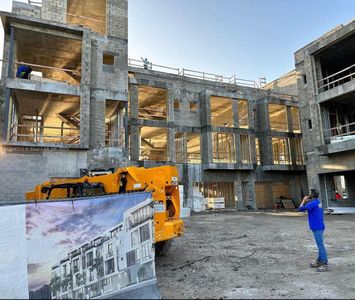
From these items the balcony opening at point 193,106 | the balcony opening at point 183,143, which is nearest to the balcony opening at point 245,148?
the balcony opening at point 183,143

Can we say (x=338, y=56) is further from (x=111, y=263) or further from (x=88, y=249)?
(x=88, y=249)

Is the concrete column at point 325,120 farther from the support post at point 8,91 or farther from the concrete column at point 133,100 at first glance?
the support post at point 8,91

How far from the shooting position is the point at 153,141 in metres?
29.6

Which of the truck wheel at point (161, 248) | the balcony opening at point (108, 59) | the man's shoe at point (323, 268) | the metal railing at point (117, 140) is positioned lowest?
the man's shoe at point (323, 268)

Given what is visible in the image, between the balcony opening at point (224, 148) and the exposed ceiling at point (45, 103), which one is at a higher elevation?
the exposed ceiling at point (45, 103)

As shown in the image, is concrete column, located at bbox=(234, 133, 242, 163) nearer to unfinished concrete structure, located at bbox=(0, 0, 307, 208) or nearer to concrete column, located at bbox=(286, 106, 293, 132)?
unfinished concrete structure, located at bbox=(0, 0, 307, 208)

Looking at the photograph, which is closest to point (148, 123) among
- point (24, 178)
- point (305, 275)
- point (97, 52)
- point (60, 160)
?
point (97, 52)

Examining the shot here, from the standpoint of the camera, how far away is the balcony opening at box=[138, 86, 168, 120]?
24.1 meters

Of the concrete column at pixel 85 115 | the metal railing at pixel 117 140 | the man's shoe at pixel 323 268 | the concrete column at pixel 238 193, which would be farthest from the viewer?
the concrete column at pixel 238 193

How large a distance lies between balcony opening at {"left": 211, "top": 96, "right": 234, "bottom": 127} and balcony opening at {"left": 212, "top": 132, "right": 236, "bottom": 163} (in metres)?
1.80

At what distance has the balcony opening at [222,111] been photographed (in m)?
27.4

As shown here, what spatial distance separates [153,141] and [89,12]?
13.7m

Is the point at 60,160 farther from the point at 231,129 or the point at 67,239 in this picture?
the point at 231,129

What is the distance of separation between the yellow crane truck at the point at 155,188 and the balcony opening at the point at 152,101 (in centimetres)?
1647
